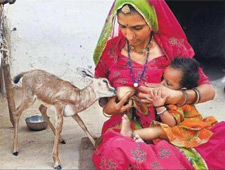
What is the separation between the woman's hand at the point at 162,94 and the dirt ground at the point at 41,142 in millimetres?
651

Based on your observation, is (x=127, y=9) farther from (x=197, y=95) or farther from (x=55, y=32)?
(x=55, y=32)

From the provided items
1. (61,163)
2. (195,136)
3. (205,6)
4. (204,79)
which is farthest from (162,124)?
(205,6)

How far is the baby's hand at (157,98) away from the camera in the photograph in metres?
2.52

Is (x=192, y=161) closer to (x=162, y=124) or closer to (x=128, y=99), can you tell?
(x=162, y=124)

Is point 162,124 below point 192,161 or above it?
above

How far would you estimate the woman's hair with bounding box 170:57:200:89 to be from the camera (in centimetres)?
253

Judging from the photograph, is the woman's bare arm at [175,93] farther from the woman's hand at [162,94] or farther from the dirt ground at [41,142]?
the dirt ground at [41,142]

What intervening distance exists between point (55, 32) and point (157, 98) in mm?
2202

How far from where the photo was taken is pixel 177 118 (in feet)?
8.41

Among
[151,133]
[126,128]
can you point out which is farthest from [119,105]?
[151,133]

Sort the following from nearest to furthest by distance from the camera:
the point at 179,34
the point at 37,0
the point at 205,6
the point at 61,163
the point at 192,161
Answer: the point at 192,161 < the point at 179,34 < the point at 61,163 < the point at 37,0 < the point at 205,6

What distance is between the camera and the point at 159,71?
263 centimetres

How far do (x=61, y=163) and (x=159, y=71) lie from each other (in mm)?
870

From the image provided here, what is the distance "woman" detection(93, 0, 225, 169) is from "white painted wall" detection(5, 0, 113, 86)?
1.73m
